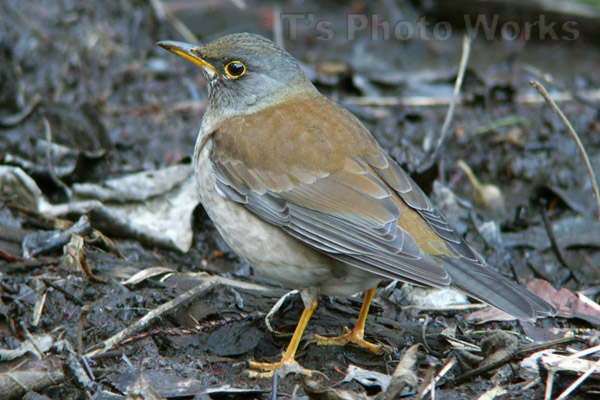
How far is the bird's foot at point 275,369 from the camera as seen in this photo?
16.3 feet

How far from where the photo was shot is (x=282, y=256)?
17.4ft

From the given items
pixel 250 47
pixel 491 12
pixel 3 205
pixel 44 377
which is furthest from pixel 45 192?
pixel 491 12

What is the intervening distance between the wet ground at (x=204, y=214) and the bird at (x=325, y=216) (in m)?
0.38

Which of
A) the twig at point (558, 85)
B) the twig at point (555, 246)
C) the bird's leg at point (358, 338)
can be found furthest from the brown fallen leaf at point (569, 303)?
the twig at point (558, 85)

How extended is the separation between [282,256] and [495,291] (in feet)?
4.75

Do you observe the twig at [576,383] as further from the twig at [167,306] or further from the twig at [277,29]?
the twig at [277,29]

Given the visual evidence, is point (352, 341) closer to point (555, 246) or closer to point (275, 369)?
point (275, 369)

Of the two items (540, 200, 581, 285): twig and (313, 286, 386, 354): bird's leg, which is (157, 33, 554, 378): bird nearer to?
(313, 286, 386, 354): bird's leg

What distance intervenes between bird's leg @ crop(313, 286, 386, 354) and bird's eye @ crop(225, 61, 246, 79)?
82.7 inches

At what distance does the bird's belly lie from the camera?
525cm

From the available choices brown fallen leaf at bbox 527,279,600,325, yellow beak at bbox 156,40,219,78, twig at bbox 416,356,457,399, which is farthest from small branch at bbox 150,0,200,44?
twig at bbox 416,356,457,399

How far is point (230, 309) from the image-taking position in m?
5.80

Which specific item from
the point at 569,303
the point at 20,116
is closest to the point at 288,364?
the point at 569,303

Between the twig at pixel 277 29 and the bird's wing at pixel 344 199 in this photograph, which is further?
the twig at pixel 277 29
